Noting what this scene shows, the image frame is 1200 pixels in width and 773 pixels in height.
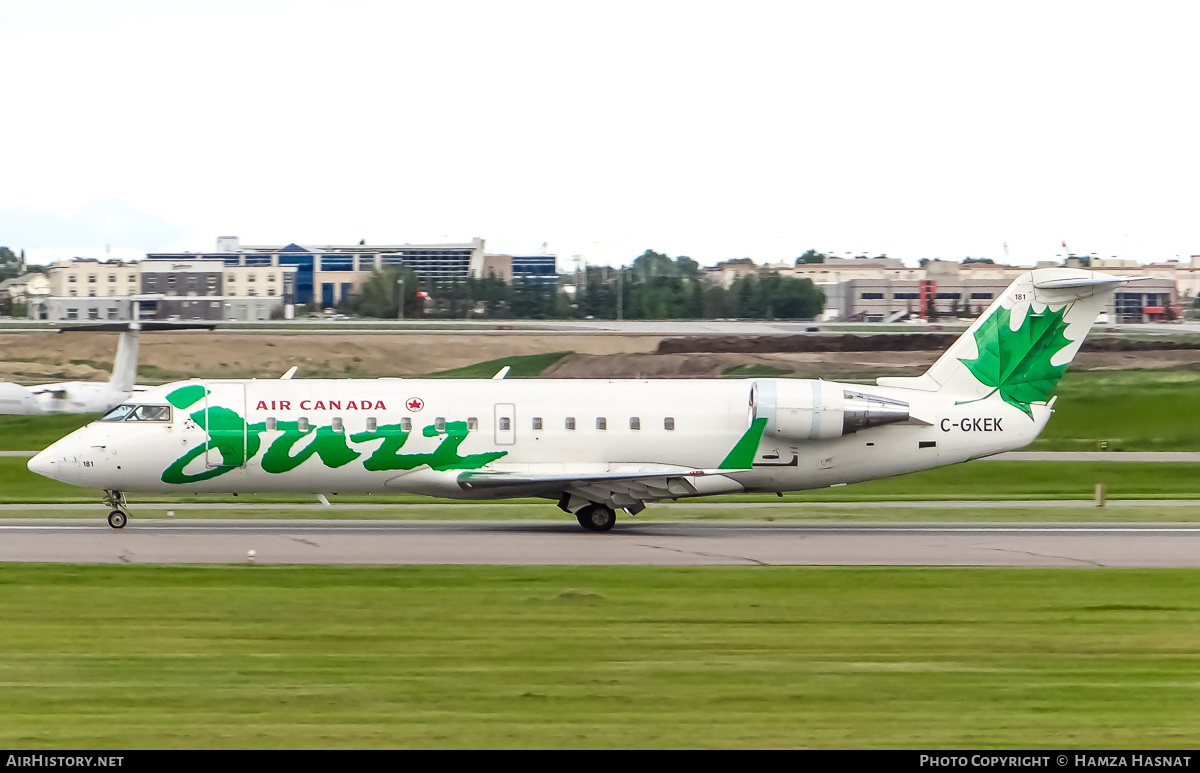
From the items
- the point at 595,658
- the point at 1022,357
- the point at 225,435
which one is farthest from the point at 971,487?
the point at 595,658

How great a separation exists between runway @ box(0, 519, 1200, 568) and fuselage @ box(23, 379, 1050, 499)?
1.14 meters

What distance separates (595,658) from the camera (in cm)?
1504

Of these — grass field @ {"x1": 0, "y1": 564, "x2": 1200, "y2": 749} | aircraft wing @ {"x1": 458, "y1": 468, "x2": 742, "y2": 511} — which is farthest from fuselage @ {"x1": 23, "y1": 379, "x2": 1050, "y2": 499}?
grass field @ {"x1": 0, "y1": 564, "x2": 1200, "y2": 749}

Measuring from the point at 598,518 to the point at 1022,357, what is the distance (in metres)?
9.38

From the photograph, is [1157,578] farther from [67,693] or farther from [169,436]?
[169,436]

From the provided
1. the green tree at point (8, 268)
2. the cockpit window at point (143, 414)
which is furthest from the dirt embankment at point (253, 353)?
the green tree at point (8, 268)

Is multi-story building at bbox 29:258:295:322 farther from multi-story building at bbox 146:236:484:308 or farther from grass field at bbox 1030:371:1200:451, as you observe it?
grass field at bbox 1030:371:1200:451

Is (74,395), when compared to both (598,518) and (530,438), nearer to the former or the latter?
(530,438)

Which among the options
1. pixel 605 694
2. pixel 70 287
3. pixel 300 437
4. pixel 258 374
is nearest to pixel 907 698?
pixel 605 694

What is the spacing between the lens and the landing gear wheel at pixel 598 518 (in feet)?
93.4

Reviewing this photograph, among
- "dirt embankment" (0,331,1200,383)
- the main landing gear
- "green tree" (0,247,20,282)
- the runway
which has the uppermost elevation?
"green tree" (0,247,20,282)

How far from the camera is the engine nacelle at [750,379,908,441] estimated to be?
92.2 ft

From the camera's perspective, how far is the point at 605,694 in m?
13.1

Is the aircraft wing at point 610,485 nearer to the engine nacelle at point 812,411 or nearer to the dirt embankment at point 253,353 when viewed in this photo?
the engine nacelle at point 812,411
